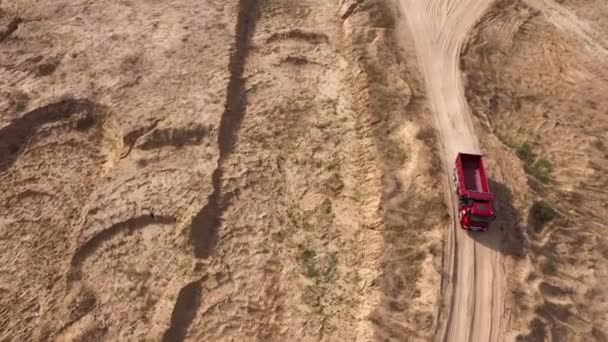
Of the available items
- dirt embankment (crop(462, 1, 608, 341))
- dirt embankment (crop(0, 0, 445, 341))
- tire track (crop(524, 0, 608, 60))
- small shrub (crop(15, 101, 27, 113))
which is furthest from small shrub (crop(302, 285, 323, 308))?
tire track (crop(524, 0, 608, 60))

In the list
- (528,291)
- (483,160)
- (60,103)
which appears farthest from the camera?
(60,103)

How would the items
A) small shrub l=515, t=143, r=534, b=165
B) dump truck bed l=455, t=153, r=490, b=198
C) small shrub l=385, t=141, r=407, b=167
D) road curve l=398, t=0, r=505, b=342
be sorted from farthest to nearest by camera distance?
small shrub l=515, t=143, r=534, b=165 < small shrub l=385, t=141, r=407, b=167 < dump truck bed l=455, t=153, r=490, b=198 < road curve l=398, t=0, r=505, b=342

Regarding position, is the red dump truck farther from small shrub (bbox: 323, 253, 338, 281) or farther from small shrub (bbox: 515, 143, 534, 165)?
small shrub (bbox: 323, 253, 338, 281)

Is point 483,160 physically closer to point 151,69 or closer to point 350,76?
point 350,76

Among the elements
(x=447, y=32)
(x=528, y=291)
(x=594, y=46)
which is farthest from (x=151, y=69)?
(x=594, y=46)

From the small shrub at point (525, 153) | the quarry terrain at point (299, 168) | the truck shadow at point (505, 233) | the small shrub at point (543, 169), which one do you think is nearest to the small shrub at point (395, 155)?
the quarry terrain at point (299, 168)

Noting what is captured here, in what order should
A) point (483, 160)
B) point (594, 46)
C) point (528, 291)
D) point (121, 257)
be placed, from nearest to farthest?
point (528, 291) < point (121, 257) < point (483, 160) < point (594, 46)
